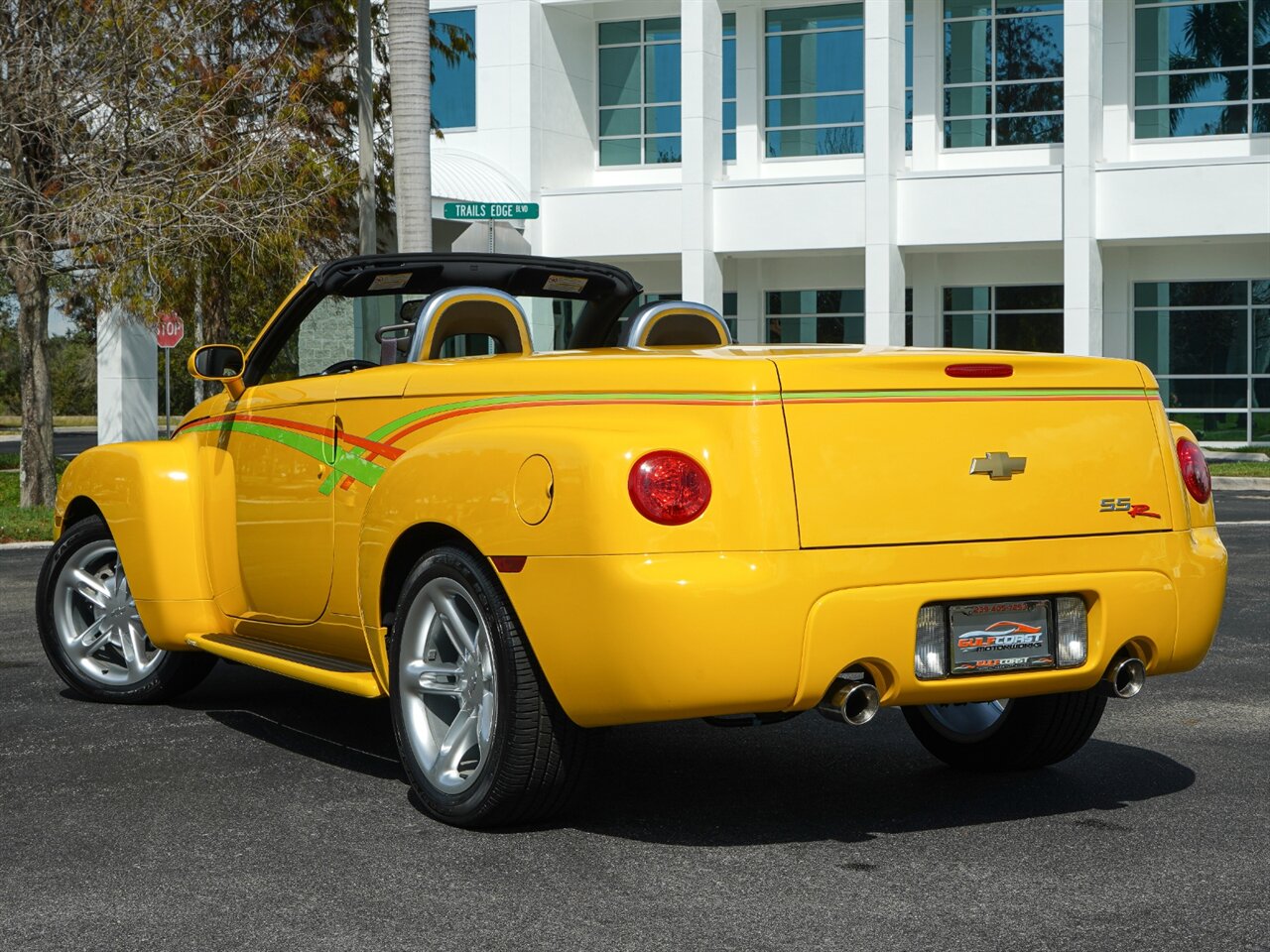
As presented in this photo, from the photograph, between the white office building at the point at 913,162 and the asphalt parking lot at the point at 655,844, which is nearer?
the asphalt parking lot at the point at 655,844

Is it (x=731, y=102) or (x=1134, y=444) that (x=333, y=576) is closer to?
(x=1134, y=444)

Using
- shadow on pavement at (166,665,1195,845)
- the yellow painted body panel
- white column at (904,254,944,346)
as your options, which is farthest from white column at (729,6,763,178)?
the yellow painted body panel

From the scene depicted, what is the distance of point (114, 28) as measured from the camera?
60.5ft

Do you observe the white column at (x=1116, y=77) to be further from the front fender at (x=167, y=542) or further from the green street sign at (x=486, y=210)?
the front fender at (x=167, y=542)

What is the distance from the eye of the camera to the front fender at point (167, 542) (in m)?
6.89

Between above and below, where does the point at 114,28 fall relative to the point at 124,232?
above

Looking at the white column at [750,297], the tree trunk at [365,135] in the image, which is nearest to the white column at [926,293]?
the white column at [750,297]

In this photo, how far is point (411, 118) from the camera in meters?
15.2

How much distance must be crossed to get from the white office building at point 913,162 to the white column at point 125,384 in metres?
5.85

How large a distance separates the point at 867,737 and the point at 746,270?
104 ft

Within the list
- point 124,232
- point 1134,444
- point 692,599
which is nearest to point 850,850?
point 692,599

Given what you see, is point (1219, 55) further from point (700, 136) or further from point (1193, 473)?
point (1193, 473)

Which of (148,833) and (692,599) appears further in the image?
(148,833)

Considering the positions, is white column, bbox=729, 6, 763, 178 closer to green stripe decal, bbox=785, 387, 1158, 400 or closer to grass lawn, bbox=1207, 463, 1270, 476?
grass lawn, bbox=1207, 463, 1270, 476
